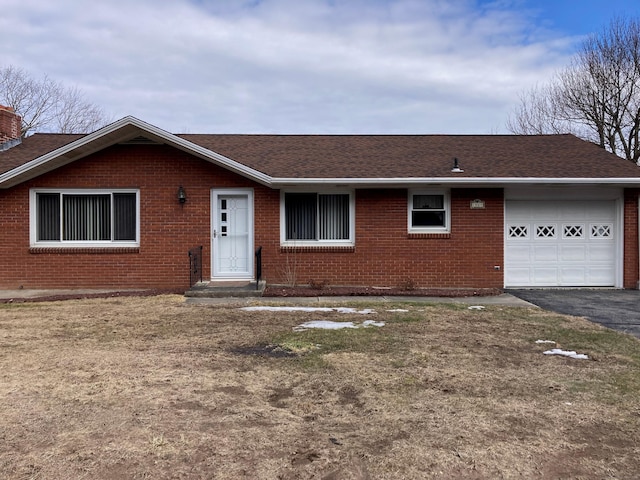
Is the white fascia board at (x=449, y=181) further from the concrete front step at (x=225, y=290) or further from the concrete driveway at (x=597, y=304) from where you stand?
the concrete driveway at (x=597, y=304)

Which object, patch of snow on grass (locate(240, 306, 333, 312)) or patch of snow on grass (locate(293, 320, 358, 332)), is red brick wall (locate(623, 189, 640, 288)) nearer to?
patch of snow on grass (locate(240, 306, 333, 312))

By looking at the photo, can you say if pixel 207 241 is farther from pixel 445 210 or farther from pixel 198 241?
pixel 445 210

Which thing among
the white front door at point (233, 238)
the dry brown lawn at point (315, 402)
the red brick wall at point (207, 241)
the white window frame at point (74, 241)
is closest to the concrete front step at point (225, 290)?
the white front door at point (233, 238)

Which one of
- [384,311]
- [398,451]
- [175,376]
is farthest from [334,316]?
[398,451]

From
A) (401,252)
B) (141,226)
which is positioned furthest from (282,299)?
(141,226)

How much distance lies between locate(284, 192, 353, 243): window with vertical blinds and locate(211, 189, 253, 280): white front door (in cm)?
95

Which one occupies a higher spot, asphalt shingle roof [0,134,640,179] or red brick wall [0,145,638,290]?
asphalt shingle roof [0,134,640,179]

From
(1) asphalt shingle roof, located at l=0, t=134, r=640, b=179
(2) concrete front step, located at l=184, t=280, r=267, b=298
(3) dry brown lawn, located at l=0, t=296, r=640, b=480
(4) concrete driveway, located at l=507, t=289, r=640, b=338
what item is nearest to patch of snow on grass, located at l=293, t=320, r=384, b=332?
(3) dry brown lawn, located at l=0, t=296, r=640, b=480

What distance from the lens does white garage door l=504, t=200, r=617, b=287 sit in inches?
511

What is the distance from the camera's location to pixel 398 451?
362cm

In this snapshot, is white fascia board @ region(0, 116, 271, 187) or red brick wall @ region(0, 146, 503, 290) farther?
red brick wall @ region(0, 146, 503, 290)

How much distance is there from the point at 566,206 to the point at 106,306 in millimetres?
10748

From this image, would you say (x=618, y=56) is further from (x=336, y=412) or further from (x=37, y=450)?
(x=37, y=450)

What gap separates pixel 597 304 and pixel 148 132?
33.1 feet
